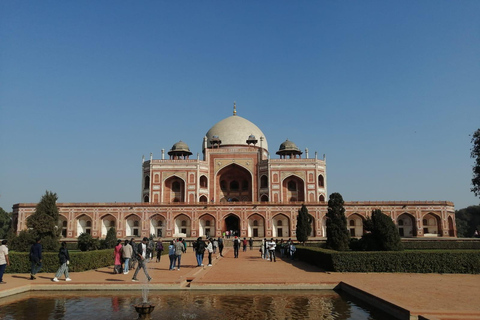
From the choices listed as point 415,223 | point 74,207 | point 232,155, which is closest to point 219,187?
point 232,155

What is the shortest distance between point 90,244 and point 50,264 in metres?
8.62

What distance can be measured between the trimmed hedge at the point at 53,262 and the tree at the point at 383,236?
9.73m

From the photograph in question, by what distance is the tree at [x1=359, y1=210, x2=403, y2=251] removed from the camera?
1304cm

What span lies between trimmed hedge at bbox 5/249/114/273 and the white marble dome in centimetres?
3374

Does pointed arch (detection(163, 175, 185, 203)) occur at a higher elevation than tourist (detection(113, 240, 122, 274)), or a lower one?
higher

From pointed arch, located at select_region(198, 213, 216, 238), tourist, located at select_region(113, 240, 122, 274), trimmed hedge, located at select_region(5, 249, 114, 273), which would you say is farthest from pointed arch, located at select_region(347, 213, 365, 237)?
tourist, located at select_region(113, 240, 122, 274)

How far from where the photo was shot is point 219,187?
42.8 m

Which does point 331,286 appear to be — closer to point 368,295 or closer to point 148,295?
point 368,295

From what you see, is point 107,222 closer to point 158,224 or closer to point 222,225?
point 158,224

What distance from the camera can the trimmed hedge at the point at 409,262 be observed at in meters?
11.7

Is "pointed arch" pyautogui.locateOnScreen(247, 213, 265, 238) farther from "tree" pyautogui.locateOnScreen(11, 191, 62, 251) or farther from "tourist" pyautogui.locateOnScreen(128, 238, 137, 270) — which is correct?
"tree" pyautogui.locateOnScreen(11, 191, 62, 251)

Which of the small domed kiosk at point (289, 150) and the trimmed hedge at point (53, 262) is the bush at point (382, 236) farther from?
the small domed kiosk at point (289, 150)

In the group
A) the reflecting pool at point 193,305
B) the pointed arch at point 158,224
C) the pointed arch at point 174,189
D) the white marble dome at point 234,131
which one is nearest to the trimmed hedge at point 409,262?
the reflecting pool at point 193,305

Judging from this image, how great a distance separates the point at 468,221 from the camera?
174 ft
